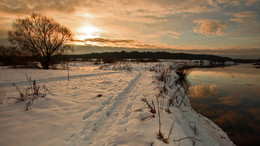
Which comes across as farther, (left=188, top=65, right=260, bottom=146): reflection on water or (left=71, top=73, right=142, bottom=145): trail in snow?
(left=188, top=65, right=260, bottom=146): reflection on water

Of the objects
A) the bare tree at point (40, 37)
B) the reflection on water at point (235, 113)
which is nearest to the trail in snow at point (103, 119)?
the reflection on water at point (235, 113)

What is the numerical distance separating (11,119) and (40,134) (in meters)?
1.11

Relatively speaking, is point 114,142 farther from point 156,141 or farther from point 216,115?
point 216,115

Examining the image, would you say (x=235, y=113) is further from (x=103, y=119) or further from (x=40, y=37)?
(x=40, y=37)

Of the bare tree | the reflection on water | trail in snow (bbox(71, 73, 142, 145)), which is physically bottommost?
the reflection on water

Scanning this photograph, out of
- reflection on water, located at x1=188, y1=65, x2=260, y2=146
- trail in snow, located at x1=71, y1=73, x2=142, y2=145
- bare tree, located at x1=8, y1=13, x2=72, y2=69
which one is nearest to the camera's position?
trail in snow, located at x1=71, y1=73, x2=142, y2=145

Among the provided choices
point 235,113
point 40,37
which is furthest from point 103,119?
point 40,37

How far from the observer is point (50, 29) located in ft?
45.9

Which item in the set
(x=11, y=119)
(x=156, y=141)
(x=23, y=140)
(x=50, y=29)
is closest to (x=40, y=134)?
(x=23, y=140)

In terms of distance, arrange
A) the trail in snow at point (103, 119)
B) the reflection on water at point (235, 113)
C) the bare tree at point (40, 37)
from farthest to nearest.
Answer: the bare tree at point (40, 37), the reflection on water at point (235, 113), the trail in snow at point (103, 119)

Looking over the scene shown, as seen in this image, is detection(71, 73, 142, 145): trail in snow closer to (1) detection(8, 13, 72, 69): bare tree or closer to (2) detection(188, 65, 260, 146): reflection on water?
(2) detection(188, 65, 260, 146): reflection on water

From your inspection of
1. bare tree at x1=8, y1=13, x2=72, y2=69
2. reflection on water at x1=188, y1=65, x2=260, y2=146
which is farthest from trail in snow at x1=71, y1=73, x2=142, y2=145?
bare tree at x1=8, y1=13, x2=72, y2=69

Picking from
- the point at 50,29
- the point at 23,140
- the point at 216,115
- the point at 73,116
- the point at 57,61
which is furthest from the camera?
the point at 57,61

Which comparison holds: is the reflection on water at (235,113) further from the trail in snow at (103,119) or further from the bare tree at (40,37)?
the bare tree at (40,37)
